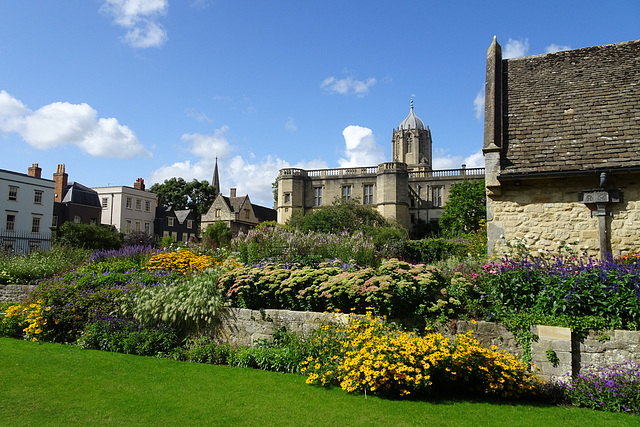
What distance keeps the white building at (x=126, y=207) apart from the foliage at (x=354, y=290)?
4286 cm

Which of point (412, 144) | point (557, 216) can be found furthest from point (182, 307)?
point (412, 144)

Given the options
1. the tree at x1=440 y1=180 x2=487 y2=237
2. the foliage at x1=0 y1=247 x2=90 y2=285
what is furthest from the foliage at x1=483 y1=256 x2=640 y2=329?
the tree at x1=440 y1=180 x2=487 y2=237

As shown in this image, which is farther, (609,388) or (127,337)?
(127,337)

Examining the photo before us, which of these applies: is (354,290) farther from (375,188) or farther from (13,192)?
(375,188)

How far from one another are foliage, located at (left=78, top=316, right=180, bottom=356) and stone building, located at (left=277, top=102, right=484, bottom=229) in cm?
3983

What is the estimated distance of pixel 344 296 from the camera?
24.4ft

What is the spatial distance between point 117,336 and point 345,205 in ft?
104

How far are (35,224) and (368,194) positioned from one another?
3193 centimetres

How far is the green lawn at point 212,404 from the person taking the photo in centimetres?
485

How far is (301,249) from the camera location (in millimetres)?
12172

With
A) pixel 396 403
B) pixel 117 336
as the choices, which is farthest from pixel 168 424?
pixel 117 336

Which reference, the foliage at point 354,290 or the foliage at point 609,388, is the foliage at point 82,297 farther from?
the foliage at point 609,388

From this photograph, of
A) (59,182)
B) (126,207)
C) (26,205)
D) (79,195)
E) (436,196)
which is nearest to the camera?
(26,205)

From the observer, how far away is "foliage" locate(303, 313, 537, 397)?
5.50m
